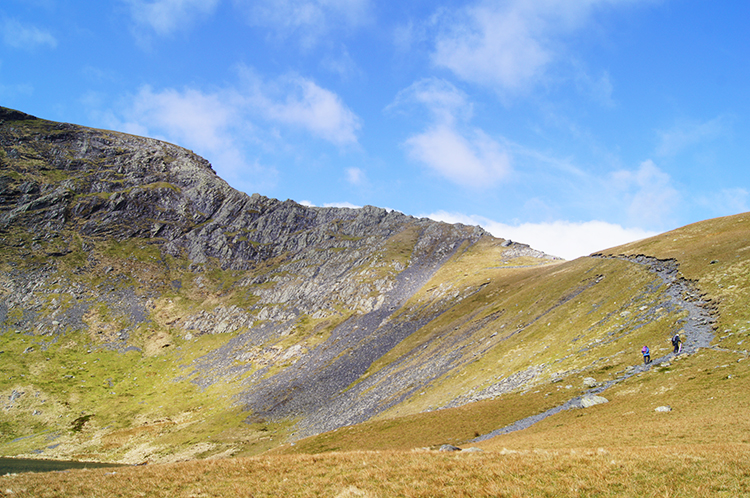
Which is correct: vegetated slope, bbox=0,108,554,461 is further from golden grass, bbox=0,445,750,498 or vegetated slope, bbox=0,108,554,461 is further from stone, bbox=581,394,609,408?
golden grass, bbox=0,445,750,498

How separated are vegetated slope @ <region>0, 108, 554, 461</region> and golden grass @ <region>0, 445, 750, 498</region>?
50056 mm

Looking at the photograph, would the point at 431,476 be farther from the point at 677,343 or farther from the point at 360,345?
the point at 360,345

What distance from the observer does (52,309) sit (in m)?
148

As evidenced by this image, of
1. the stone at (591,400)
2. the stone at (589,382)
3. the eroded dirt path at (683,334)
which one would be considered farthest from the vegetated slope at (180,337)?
the stone at (591,400)

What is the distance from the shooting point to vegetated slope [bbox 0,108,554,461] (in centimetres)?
9069

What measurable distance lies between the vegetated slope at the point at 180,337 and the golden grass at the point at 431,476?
1971 inches

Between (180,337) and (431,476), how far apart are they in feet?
513

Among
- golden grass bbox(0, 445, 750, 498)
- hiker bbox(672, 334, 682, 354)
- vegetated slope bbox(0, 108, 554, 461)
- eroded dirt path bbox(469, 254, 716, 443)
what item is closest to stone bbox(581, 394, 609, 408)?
eroded dirt path bbox(469, 254, 716, 443)

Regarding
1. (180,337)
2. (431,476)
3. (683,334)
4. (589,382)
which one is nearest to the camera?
(431,476)

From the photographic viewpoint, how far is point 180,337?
15162 cm

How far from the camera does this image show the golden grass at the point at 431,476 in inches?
645

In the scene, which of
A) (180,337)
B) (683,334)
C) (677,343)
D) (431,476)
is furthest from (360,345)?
(431,476)

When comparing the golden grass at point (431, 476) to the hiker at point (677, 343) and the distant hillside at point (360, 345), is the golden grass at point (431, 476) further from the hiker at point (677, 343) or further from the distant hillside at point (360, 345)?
the hiker at point (677, 343)

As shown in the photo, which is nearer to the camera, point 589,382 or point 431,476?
point 431,476
